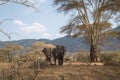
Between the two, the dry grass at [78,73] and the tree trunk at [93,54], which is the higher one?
the tree trunk at [93,54]

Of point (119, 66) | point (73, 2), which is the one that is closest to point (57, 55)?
point (119, 66)

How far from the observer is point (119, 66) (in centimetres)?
2297

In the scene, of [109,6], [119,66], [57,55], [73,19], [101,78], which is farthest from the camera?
[73,19]

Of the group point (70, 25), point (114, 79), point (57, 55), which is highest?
point (70, 25)

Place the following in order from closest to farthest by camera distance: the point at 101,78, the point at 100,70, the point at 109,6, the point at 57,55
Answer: the point at 101,78
the point at 100,70
the point at 57,55
the point at 109,6

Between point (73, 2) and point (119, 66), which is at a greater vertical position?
point (73, 2)

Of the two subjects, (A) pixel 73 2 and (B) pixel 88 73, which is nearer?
(B) pixel 88 73

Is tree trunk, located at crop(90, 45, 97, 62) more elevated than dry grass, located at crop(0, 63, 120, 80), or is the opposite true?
tree trunk, located at crop(90, 45, 97, 62)

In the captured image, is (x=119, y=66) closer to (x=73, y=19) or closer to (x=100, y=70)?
(x=100, y=70)

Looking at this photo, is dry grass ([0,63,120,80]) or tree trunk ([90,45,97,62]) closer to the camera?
dry grass ([0,63,120,80])

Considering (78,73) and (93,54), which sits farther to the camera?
(93,54)

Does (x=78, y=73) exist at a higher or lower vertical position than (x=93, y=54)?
lower

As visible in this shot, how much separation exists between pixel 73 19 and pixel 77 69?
12.3 m

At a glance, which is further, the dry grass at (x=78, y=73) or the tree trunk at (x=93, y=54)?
the tree trunk at (x=93, y=54)
